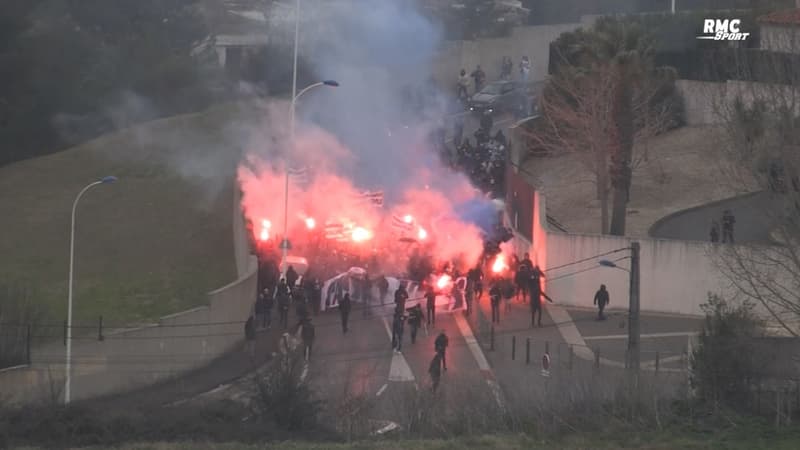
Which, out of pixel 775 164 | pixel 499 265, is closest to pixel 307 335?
pixel 499 265

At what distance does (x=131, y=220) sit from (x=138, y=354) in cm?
1615

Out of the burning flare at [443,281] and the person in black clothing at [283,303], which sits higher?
the burning flare at [443,281]

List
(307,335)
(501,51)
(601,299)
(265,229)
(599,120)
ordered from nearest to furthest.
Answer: (307,335)
(601,299)
(265,229)
(599,120)
(501,51)

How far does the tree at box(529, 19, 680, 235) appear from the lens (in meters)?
40.2

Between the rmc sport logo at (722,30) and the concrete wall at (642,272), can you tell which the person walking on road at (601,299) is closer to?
the concrete wall at (642,272)

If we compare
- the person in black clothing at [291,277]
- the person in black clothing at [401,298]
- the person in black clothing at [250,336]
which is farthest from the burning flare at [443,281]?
the person in black clothing at [250,336]

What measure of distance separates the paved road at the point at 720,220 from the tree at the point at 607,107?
145 centimetres

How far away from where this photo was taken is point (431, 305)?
34.6 m

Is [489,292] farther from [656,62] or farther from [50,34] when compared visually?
[50,34]

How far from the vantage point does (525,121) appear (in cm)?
5331

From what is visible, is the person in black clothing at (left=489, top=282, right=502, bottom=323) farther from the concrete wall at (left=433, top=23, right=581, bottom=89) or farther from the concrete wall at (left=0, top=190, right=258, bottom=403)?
the concrete wall at (left=433, top=23, right=581, bottom=89)

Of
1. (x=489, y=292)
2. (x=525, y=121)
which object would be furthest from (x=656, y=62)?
(x=489, y=292)

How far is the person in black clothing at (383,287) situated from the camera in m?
36.7

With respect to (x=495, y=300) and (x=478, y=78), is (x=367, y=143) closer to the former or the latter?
(x=478, y=78)
